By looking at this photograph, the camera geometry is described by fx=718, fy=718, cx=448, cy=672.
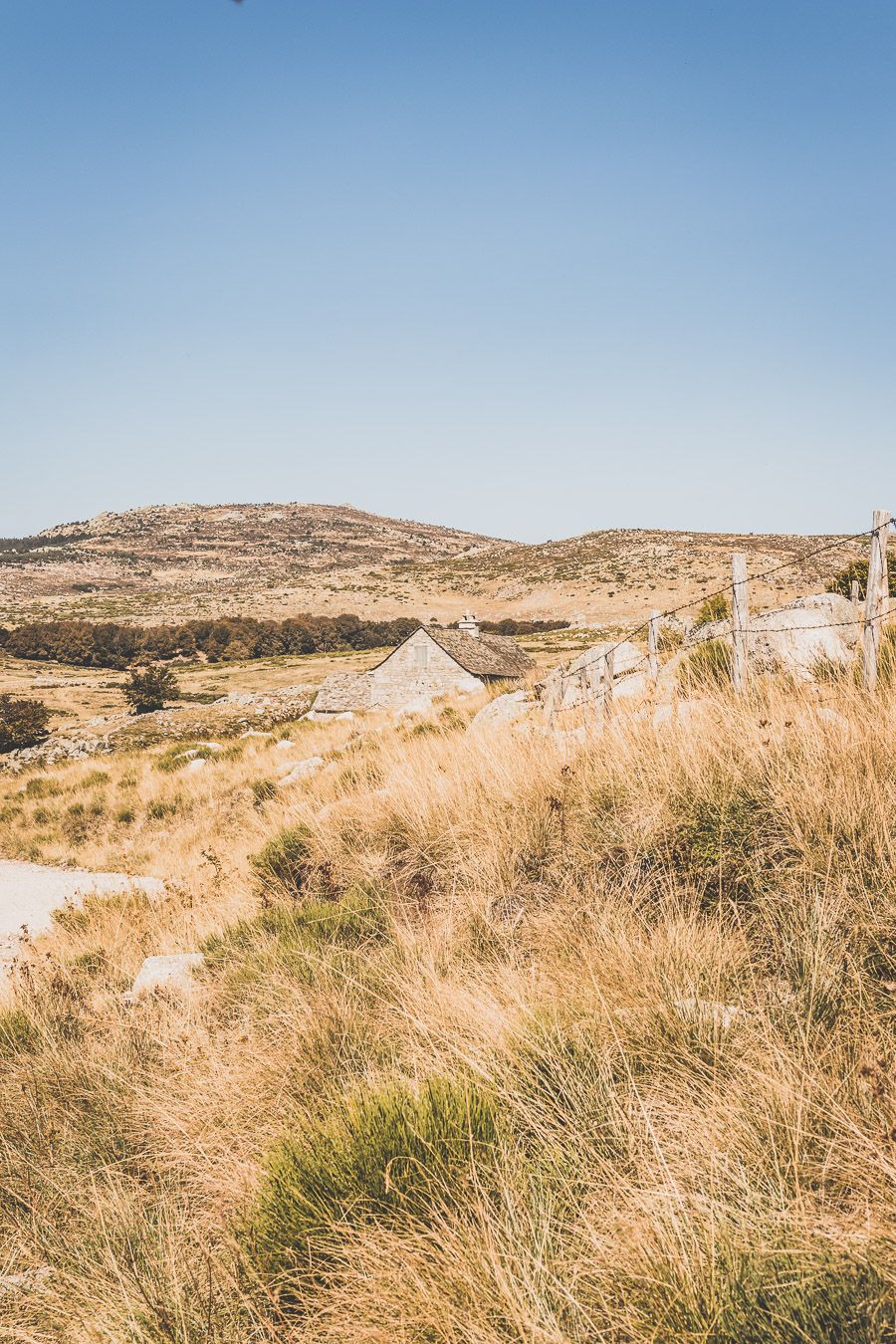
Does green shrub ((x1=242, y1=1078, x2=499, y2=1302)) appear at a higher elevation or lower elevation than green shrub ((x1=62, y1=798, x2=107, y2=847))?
higher

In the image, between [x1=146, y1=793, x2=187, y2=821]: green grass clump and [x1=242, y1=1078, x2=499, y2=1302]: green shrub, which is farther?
[x1=146, y1=793, x2=187, y2=821]: green grass clump

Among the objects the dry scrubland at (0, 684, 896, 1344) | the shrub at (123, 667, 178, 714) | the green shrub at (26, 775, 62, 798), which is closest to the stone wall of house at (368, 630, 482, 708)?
the green shrub at (26, 775, 62, 798)

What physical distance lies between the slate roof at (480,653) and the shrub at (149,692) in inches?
701

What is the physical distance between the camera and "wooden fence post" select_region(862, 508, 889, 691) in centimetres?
569

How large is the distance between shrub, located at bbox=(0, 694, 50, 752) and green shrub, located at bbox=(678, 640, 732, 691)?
120 feet

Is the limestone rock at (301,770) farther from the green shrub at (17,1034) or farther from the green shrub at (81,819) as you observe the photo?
the green shrub at (17,1034)

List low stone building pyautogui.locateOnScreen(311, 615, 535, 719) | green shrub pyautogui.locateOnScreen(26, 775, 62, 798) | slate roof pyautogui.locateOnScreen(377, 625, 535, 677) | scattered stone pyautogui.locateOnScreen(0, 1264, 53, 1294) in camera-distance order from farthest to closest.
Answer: slate roof pyautogui.locateOnScreen(377, 625, 535, 677) → low stone building pyautogui.locateOnScreen(311, 615, 535, 719) → green shrub pyautogui.locateOnScreen(26, 775, 62, 798) → scattered stone pyautogui.locateOnScreen(0, 1264, 53, 1294)

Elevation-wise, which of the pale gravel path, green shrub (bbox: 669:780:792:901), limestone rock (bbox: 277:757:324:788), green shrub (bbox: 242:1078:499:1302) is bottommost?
the pale gravel path

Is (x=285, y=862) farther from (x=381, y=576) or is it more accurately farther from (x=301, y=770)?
(x=381, y=576)

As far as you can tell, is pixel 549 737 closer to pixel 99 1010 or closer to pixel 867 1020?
pixel 99 1010

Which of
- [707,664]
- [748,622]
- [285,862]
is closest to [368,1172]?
[285,862]

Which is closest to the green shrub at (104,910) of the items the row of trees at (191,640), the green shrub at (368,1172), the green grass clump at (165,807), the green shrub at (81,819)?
the green shrub at (368,1172)

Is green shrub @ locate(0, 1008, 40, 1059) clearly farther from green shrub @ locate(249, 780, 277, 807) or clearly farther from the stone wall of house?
the stone wall of house

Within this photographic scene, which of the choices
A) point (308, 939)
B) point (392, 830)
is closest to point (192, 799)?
point (392, 830)
